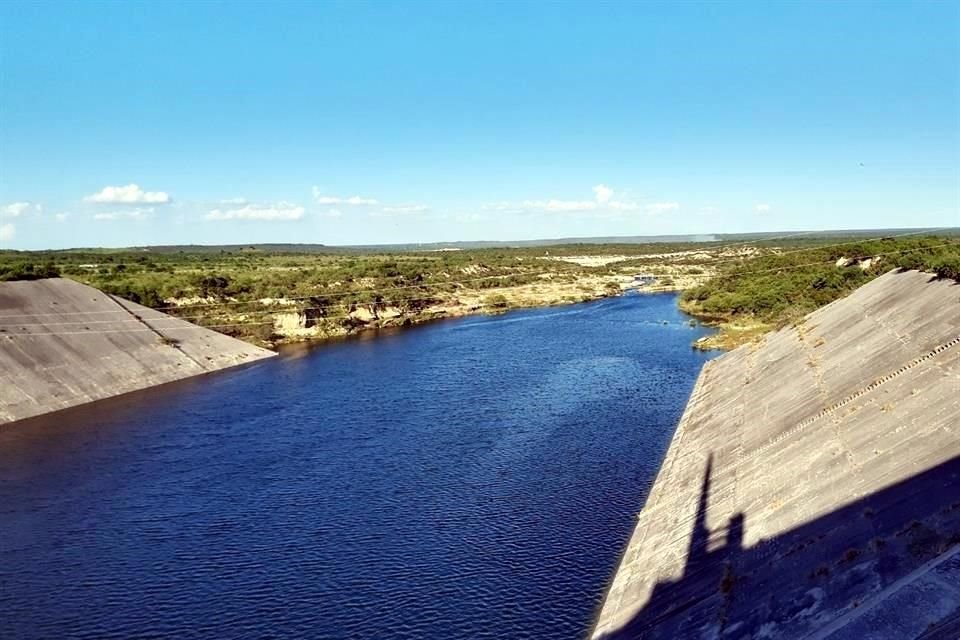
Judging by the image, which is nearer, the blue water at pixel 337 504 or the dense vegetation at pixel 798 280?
the blue water at pixel 337 504

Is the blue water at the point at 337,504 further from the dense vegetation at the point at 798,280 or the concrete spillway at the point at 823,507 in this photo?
the dense vegetation at the point at 798,280

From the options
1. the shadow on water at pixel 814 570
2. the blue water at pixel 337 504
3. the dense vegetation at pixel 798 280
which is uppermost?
the dense vegetation at pixel 798 280

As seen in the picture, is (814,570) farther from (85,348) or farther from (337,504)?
(85,348)

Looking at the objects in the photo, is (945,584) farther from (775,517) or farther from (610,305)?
(610,305)

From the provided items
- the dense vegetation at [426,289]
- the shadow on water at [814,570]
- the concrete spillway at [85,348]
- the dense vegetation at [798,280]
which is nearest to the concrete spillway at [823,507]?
the shadow on water at [814,570]

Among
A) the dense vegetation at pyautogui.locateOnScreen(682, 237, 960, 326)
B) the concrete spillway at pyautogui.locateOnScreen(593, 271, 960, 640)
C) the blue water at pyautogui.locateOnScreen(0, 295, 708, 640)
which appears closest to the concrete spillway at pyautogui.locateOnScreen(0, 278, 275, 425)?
the blue water at pyautogui.locateOnScreen(0, 295, 708, 640)

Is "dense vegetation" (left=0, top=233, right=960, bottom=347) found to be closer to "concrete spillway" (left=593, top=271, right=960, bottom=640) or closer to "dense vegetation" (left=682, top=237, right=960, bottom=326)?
"dense vegetation" (left=682, top=237, right=960, bottom=326)

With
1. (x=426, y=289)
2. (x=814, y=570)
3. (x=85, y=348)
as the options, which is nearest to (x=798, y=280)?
(x=426, y=289)
